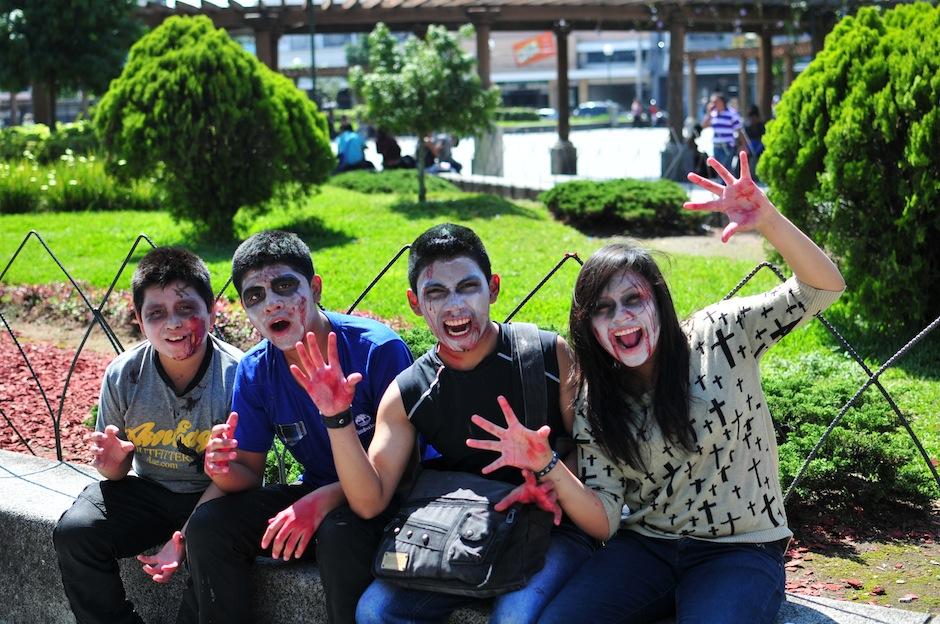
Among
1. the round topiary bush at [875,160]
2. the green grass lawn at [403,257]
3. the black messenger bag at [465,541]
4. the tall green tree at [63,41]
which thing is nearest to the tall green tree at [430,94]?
the green grass lawn at [403,257]

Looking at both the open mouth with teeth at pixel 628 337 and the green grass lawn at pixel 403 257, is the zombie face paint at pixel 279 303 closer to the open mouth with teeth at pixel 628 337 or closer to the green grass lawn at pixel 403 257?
the open mouth with teeth at pixel 628 337

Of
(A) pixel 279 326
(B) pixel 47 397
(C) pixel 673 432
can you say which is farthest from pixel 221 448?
(B) pixel 47 397

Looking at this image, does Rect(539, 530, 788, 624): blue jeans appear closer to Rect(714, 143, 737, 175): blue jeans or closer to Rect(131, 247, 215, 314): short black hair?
Rect(131, 247, 215, 314): short black hair

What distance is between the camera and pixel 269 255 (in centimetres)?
340

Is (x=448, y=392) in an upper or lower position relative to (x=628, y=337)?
lower

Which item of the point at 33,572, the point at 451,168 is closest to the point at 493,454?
the point at 33,572

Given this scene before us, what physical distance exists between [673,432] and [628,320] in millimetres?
323

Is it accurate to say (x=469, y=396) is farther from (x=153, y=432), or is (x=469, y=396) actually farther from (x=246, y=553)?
(x=153, y=432)

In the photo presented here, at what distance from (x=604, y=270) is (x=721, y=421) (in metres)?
0.52

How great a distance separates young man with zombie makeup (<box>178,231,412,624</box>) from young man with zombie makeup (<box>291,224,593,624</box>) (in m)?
0.15

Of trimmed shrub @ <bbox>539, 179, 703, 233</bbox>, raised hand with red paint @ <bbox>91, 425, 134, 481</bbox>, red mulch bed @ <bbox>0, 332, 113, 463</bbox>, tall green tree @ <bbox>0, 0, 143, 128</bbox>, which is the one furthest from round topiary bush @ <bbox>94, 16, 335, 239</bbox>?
tall green tree @ <bbox>0, 0, 143, 128</bbox>

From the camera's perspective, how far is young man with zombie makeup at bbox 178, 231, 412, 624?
3186mm

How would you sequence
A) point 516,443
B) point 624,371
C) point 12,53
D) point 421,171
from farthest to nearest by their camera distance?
1. point 12,53
2. point 421,171
3. point 624,371
4. point 516,443

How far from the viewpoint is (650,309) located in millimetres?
2949
